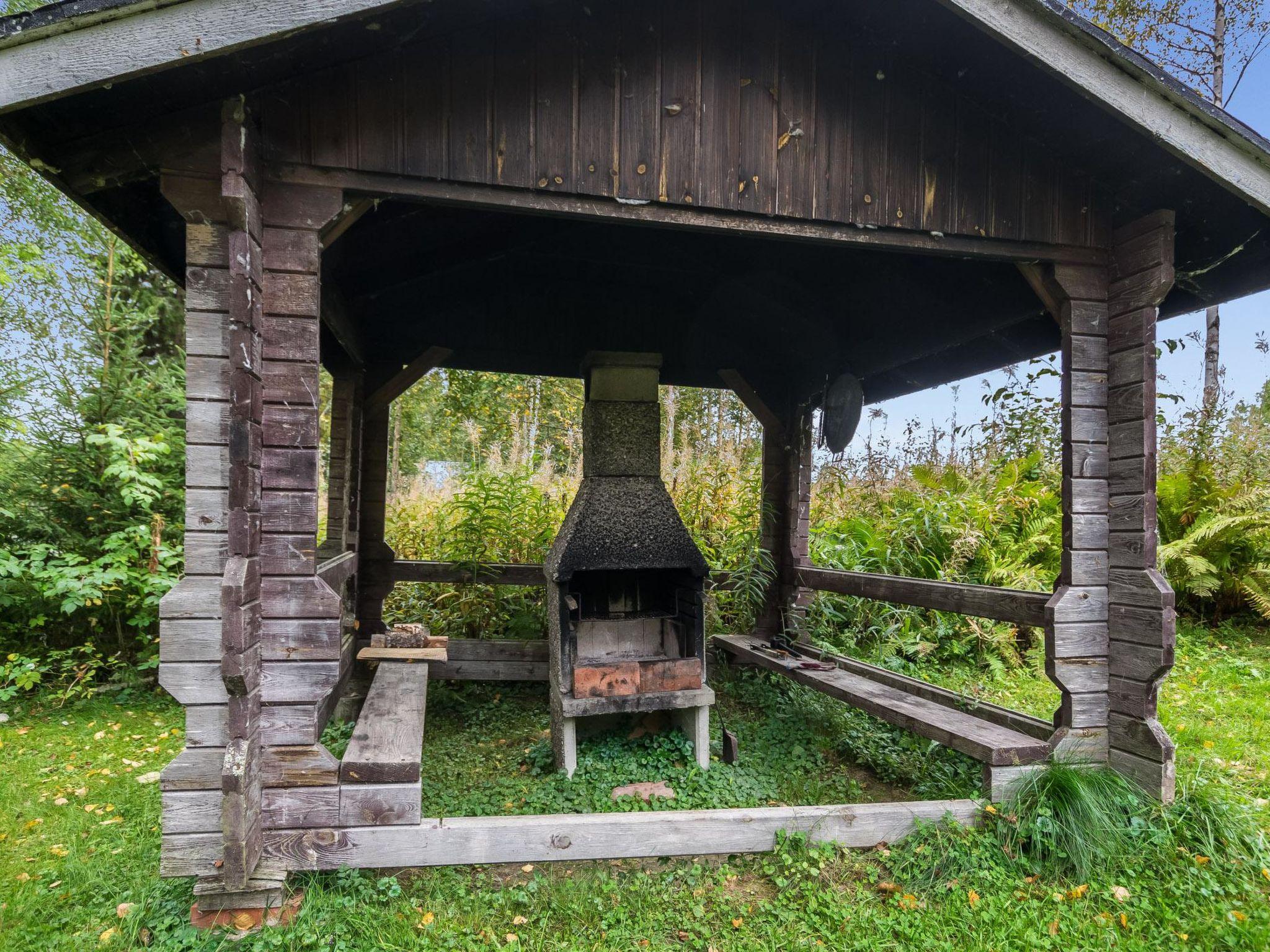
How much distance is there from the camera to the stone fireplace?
3.68 m

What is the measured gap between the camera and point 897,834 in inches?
112

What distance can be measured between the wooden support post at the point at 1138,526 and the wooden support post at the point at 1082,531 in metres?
0.05

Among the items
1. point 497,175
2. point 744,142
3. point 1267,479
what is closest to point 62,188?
point 497,175

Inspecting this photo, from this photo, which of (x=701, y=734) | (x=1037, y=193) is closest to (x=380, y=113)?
(x=1037, y=193)

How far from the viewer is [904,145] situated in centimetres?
284

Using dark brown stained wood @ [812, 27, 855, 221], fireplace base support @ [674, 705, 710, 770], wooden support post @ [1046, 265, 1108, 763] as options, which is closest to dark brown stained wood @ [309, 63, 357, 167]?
dark brown stained wood @ [812, 27, 855, 221]

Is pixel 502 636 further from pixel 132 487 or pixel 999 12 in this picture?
pixel 999 12

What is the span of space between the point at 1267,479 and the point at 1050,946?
19.5 ft

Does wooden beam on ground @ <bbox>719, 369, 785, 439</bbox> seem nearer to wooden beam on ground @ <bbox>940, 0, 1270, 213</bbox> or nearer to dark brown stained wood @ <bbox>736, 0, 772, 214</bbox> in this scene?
dark brown stained wood @ <bbox>736, 0, 772, 214</bbox>

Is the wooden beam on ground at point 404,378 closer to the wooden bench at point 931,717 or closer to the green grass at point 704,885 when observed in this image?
the green grass at point 704,885

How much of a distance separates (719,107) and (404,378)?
310 cm

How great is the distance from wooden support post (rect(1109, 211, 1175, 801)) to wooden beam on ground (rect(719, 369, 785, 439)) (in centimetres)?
279

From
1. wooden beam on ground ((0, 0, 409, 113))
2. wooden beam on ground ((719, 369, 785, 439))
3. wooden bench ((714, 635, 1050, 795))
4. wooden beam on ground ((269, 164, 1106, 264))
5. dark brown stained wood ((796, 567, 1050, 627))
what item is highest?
wooden beam on ground ((0, 0, 409, 113))

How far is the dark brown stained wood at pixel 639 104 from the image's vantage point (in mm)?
2566
